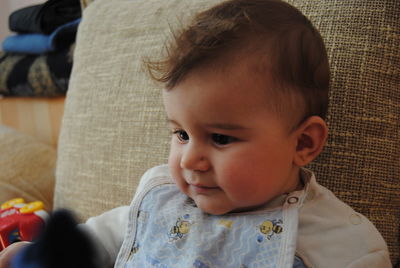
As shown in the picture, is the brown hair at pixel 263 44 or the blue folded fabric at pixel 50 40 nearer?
the brown hair at pixel 263 44

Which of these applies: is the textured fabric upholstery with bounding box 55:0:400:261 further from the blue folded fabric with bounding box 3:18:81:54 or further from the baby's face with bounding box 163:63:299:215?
the blue folded fabric with bounding box 3:18:81:54

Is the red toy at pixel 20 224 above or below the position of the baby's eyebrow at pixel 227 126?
below

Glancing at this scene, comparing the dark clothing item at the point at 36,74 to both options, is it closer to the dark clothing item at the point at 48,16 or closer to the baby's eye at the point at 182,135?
the dark clothing item at the point at 48,16

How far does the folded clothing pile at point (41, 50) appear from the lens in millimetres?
1544

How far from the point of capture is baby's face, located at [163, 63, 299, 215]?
0.52m

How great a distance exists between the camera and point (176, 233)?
629 millimetres

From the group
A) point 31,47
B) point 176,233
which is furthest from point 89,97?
point 31,47

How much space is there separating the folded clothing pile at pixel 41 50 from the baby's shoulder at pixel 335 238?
113 centimetres

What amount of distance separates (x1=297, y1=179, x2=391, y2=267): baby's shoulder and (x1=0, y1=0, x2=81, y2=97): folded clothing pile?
3.70ft

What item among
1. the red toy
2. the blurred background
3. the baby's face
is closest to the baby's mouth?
the baby's face

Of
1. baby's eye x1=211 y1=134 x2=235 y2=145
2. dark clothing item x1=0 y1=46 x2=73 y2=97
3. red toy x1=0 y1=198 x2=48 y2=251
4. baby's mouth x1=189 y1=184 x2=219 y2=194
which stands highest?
baby's eye x1=211 y1=134 x2=235 y2=145

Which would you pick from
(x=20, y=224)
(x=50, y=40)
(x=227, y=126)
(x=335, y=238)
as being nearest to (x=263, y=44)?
(x=227, y=126)

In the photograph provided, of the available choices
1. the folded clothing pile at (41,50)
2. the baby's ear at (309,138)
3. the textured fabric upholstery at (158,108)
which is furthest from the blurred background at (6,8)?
the baby's ear at (309,138)

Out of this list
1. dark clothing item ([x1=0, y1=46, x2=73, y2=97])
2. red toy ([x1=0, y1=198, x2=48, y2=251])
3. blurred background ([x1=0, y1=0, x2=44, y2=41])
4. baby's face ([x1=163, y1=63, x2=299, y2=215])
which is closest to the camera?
baby's face ([x1=163, y1=63, x2=299, y2=215])
